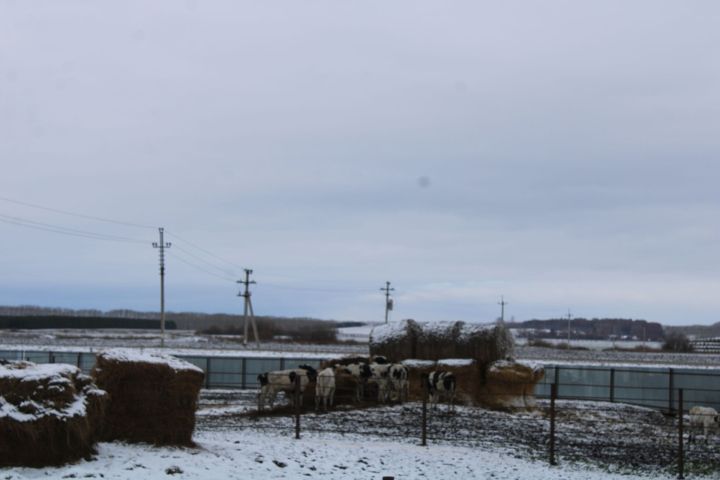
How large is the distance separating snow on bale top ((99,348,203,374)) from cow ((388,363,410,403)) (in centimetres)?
1087

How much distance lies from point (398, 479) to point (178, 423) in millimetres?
3282

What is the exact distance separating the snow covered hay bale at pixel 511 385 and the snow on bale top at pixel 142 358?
40.0ft

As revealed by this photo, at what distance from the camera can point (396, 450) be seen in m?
14.5

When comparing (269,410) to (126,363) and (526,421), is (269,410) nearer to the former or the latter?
(526,421)

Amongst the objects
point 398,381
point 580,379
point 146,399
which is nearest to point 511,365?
point 398,381

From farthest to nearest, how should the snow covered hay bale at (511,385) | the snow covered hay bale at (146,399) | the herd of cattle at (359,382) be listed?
the snow covered hay bale at (511,385) → the herd of cattle at (359,382) → the snow covered hay bale at (146,399)

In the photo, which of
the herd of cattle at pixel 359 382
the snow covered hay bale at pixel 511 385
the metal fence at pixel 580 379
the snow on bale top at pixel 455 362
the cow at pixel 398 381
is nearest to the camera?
the herd of cattle at pixel 359 382

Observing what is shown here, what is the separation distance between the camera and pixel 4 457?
1082 cm

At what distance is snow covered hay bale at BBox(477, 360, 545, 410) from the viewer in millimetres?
24000

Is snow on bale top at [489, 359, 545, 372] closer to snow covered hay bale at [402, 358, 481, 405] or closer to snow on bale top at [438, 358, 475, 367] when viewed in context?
snow covered hay bale at [402, 358, 481, 405]

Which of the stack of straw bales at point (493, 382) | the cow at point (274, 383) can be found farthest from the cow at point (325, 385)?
the stack of straw bales at point (493, 382)

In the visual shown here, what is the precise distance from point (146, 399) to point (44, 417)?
6.93 feet

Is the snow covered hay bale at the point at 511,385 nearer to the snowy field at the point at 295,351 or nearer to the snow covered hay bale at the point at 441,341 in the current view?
the snow covered hay bale at the point at 441,341

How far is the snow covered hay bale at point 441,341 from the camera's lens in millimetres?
25609
